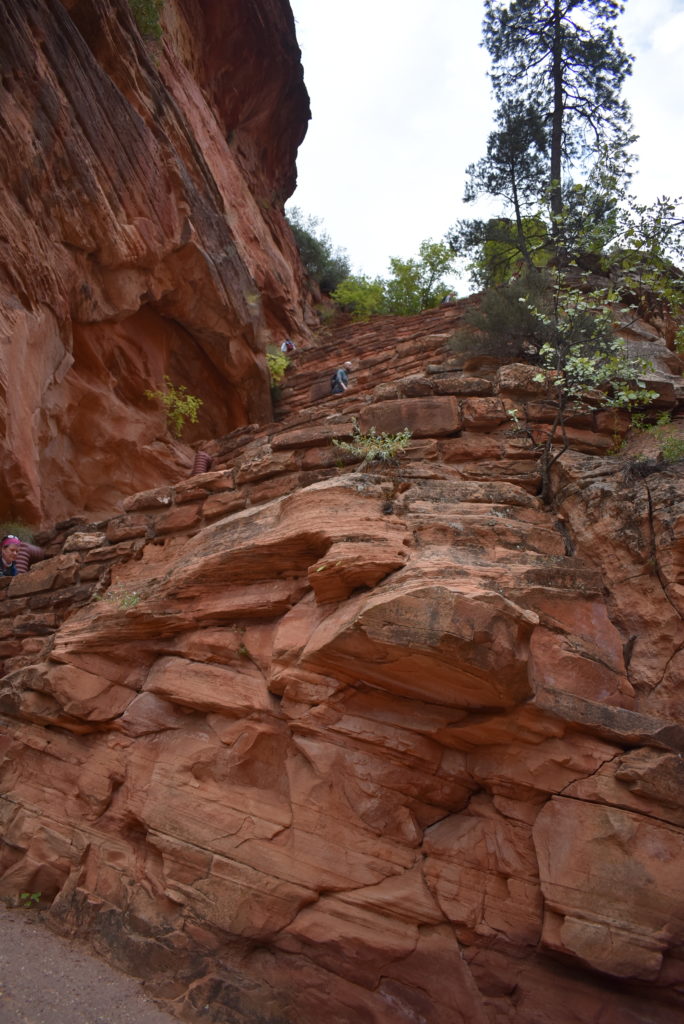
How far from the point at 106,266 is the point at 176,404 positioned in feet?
7.43

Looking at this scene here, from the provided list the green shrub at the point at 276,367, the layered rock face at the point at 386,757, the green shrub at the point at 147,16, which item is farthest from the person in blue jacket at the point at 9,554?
the green shrub at the point at 147,16

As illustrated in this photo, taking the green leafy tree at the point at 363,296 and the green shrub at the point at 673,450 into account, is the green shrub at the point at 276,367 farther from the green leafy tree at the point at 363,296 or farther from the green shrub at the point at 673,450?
the green shrub at the point at 673,450

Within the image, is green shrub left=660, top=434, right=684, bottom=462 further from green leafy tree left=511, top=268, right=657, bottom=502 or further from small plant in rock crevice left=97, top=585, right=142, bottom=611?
small plant in rock crevice left=97, top=585, right=142, bottom=611

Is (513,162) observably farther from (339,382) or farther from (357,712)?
(357,712)

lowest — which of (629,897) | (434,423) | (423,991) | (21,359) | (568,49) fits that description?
(423,991)

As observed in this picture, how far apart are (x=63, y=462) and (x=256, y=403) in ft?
12.2

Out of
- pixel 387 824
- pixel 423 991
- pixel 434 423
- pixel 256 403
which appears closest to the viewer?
pixel 423 991

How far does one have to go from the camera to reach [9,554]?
6805mm

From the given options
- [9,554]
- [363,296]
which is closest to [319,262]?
[363,296]

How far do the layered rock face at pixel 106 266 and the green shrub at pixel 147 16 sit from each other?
0.97 feet

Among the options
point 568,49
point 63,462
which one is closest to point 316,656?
point 63,462

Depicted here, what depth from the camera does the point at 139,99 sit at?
920 cm

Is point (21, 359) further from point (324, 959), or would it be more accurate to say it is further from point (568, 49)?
point (568, 49)

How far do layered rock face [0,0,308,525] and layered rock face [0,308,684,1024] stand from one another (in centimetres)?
355
